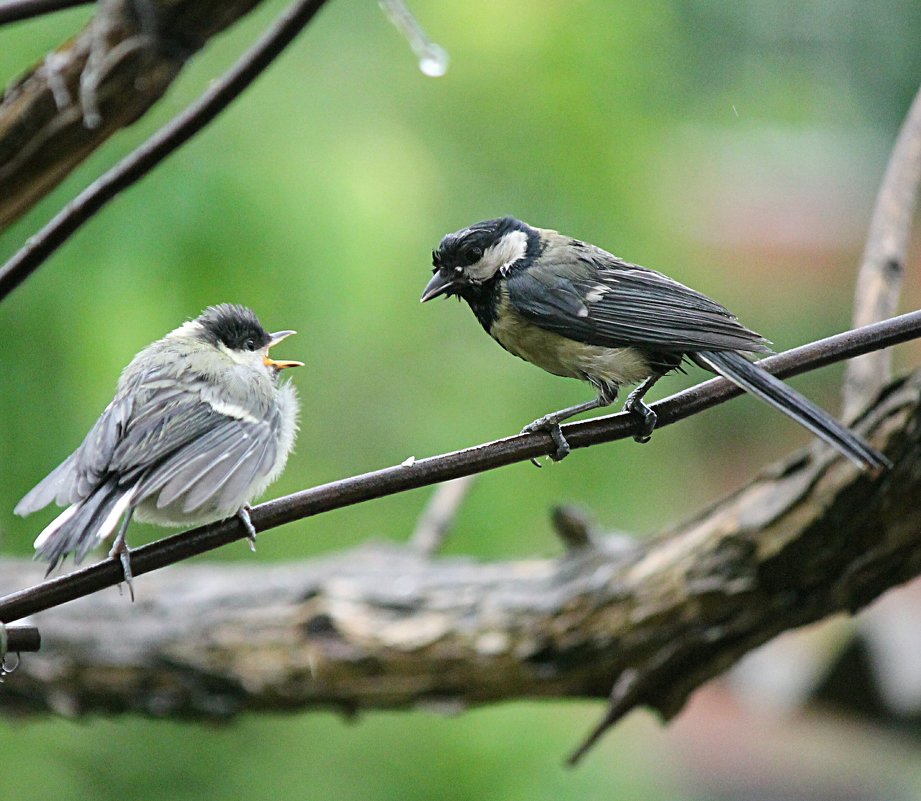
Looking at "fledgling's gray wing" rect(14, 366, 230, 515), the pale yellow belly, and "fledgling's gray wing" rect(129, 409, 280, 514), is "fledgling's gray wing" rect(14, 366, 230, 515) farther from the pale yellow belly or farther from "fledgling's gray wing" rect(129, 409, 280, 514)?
the pale yellow belly

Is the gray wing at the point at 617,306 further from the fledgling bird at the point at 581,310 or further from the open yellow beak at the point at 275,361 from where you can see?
the open yellow beak at the point at 275,361

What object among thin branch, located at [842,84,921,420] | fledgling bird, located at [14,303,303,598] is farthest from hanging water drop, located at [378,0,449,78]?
thin branch, located at [842,84,921,420]

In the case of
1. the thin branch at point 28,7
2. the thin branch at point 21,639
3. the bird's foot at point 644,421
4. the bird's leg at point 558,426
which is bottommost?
the thin branch at point 21,639

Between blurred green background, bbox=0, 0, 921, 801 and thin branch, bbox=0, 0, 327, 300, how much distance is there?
1387 mm

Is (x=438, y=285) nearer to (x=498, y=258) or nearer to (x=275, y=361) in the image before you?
(x=498, y=258)

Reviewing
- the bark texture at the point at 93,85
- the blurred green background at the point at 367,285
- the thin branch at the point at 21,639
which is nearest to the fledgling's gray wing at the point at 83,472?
the thin branch at the point at 21,639

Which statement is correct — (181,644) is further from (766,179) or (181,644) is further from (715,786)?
(766,179)

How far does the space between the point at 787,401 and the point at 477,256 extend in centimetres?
60

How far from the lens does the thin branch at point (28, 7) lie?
1.37 meters

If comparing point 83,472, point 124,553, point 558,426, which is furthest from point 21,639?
point 558,426

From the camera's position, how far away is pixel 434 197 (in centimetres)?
332

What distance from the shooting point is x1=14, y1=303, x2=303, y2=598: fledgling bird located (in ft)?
5.25

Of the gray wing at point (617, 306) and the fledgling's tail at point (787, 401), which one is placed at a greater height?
the gray wing at point (617, 306)

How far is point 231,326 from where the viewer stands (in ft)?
7.17
